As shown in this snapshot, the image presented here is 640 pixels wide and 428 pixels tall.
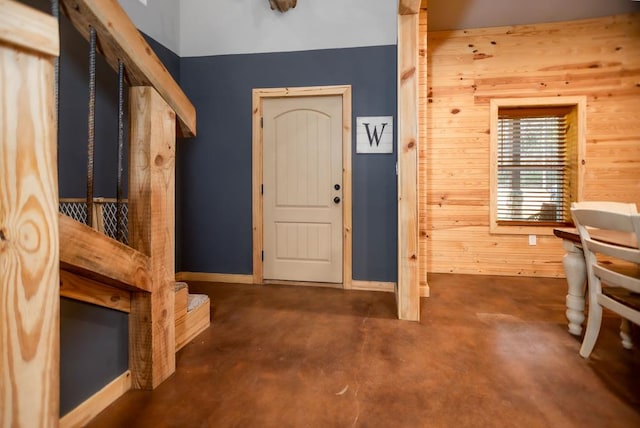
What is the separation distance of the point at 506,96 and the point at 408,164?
94.0 inches

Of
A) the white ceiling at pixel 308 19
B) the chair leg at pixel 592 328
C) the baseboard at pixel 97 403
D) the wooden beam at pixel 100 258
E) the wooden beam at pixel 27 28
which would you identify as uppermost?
the white ceiling at pixel 308 19

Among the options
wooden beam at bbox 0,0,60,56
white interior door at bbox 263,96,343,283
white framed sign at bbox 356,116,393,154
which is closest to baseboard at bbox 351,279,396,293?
white interior door at bbox 263,96,343,283

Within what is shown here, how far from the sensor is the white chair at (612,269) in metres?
1.54

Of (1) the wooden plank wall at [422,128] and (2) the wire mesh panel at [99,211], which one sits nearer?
(2) the wire mesh panel at [99,211]

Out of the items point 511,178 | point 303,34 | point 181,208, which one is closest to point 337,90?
point 303,34

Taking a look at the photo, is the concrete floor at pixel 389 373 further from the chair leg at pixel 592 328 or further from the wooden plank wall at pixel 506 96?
the wooden plank wall at pixel 506 96

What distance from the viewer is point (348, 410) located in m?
1.48

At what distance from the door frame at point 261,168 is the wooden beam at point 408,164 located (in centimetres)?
94

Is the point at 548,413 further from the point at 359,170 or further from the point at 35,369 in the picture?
the point at 359,170

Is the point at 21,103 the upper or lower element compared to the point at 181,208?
upper

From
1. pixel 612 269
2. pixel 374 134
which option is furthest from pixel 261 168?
pixel 612 269

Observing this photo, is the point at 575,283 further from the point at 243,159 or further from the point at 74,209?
the point at 74,209

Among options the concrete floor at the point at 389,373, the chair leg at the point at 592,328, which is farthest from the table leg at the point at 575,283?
the chair leg at the point at 592,328

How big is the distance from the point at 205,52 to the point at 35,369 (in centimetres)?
374
